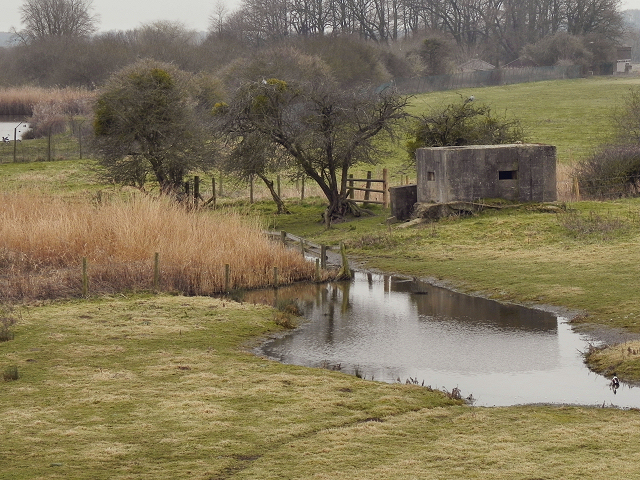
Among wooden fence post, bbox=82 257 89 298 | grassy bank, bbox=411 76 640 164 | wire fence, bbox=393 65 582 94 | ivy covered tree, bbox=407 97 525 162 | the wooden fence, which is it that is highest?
wire fence, bbox=393 65 582 94

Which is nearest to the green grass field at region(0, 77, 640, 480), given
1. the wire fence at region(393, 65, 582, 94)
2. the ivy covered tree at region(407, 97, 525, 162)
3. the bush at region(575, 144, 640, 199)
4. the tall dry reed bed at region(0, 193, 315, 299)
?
the tall dry reed bed at region(0, 193, 315, 299)

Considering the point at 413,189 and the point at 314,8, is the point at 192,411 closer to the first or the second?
the point at 413,189

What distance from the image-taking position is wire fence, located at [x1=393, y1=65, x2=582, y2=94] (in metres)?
84.1

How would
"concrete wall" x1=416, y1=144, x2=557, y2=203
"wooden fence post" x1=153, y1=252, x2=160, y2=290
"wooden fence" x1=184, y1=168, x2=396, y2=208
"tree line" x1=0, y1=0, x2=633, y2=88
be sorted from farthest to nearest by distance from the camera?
1. "tree line" x1=0, y1=0, x2=633, y2=88
2. "wooden fence" x1=184, y1=168, x2=396, y2=208
3. "concrete wall" x1=416, y1=144, x2=557, y2=203
4. "wooden fence post" x1=153, y1=252, x2=160, y2=290

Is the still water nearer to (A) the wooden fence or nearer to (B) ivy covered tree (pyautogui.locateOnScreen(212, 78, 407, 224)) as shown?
(B) ivy covered tree (pyautogui.locateOnScreen(212, 78, 407, 224))

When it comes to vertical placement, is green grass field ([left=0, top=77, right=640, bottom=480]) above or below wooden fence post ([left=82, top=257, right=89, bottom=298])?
below

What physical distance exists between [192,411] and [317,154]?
21.6 m

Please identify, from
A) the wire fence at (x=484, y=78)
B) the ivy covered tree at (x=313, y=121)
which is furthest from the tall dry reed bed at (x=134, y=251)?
the wire fence at (x=484, y=78)

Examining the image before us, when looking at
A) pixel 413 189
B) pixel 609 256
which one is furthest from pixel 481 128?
pixel 609 256

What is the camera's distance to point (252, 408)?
40.7 ft

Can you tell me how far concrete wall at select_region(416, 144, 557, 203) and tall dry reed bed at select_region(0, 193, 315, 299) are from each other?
7748mm

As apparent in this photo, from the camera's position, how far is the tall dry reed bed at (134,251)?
20922 mm

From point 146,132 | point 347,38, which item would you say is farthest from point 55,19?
point 146,132

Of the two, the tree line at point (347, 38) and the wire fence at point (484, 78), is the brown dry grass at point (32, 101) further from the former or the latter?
the wire fence at point (484, 78)
